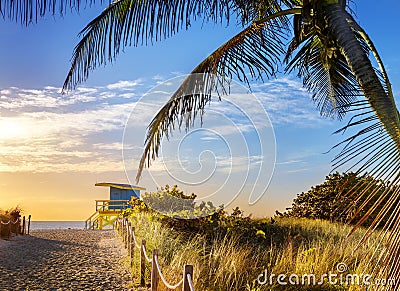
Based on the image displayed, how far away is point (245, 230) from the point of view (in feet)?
44.8

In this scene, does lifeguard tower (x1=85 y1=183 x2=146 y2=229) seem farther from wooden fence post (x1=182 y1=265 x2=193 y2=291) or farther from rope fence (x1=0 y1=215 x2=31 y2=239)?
wooden fence post (x1=182 y1=265 x2=193 y2=291)

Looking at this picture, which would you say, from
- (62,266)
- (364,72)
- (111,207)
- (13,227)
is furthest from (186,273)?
(111,207)

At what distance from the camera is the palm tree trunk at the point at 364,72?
16.6ft

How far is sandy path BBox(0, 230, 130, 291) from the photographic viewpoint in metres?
8.74

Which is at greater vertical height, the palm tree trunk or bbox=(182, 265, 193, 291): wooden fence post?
the palm tree trunk

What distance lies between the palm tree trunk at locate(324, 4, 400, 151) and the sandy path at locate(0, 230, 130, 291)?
555cm

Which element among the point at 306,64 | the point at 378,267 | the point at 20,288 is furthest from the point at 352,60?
the point at 20,288

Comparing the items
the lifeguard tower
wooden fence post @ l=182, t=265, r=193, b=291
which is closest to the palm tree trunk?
wooden fence post @ l=182, t=265, r=193, b=291

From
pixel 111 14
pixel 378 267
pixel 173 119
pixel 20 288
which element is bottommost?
pixel 20 288

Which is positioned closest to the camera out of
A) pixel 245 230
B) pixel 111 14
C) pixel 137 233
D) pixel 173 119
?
pixel 111 14

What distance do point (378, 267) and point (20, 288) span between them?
658 centimetres

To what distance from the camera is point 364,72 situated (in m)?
5.38

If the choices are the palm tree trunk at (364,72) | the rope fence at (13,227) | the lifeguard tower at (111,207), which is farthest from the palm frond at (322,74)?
the lifeguard tower at (111,207)

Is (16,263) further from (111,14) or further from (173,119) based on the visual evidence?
(111,14)
